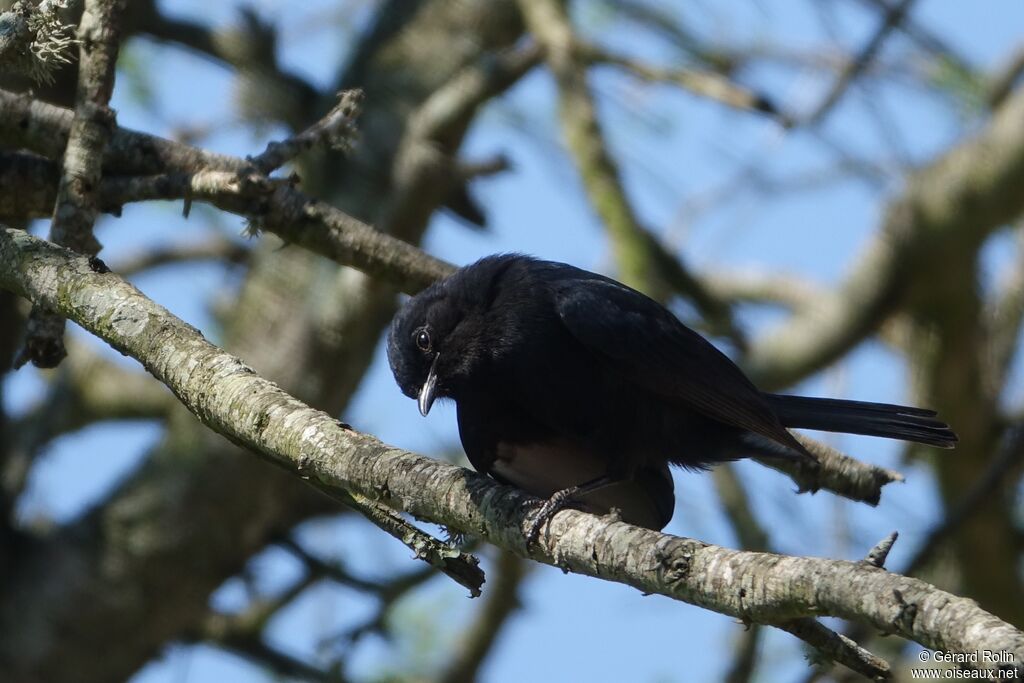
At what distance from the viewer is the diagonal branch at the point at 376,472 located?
2.11 m

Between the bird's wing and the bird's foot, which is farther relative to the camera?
the bird's wing

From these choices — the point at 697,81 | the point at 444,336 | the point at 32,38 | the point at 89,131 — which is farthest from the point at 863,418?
the point at 32,38

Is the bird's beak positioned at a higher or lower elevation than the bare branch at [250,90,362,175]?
lower

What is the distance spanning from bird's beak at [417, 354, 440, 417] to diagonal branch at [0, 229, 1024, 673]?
1.27 metres

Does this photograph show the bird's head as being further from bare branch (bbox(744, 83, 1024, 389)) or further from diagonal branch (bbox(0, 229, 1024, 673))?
bare branch (bbox(744, 83, 1024, 389))

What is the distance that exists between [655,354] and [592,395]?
0.88 ft

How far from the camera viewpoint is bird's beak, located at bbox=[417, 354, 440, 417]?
4211 millimetres

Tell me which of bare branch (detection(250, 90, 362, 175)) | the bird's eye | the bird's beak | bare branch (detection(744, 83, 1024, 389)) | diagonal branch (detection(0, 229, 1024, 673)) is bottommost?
diagonal branch (detection(0, 229, 1024, 673))

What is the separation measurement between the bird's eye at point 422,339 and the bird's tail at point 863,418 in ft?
4.04

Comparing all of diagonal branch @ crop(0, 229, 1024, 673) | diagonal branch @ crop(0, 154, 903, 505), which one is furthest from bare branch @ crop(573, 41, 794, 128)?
diagonal branch @ crop(0, 229, 1024, 673)

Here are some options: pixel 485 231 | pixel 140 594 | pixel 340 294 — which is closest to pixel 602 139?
pixel 485 231

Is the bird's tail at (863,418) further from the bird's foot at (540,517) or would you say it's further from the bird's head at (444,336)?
the bird's foot at (540,517)

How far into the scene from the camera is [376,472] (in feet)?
8.79

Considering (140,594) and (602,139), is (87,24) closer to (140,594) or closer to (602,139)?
(602,139)
